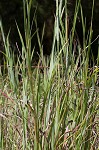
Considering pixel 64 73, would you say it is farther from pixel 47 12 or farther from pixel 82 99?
pixel 47 12

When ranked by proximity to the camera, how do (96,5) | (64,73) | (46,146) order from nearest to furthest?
1. (46,146)
2. (64,73)
3. (96,5)

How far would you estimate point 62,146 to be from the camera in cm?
122

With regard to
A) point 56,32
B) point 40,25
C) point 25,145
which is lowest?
point 40,25

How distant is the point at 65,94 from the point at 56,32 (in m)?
0.19

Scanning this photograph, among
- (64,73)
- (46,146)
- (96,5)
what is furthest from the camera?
(96,5)

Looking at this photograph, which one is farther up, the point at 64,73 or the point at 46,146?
the point at 64,73

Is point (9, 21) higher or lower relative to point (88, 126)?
lower

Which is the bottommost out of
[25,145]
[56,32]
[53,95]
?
[25,145]

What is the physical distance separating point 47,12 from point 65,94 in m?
3.62

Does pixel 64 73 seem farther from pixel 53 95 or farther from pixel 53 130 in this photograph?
pixel 53 130

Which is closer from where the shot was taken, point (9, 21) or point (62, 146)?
point (62, 146)

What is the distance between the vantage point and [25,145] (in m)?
1.25

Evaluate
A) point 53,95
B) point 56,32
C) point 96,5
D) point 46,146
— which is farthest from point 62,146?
point 96,5

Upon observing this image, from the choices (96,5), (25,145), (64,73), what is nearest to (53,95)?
(64,73)
